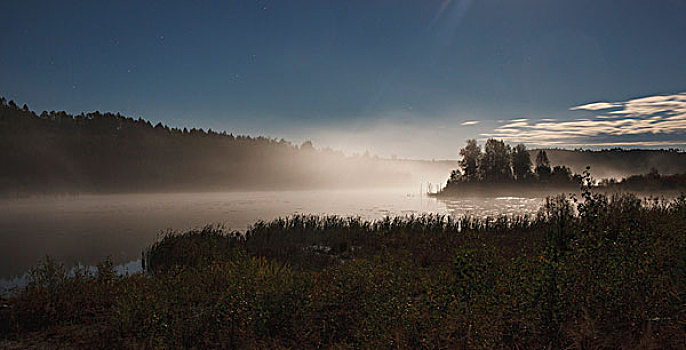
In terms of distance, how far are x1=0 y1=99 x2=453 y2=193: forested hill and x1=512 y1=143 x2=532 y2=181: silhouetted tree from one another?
93.6m

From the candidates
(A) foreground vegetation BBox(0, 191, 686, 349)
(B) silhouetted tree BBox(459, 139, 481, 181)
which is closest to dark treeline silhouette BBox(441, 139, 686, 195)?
(B) silhouetted tree BBox(459, 139, 481, 181)

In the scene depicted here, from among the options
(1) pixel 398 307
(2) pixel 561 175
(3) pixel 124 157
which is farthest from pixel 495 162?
(3) pixel 124 157

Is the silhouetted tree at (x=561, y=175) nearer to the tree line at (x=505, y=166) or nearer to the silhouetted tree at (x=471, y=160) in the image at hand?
the tree line at (x=505, y=166)

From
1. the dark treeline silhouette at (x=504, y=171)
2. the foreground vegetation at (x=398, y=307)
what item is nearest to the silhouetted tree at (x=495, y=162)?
the dark treeline silhouette at (x=504, y=171)

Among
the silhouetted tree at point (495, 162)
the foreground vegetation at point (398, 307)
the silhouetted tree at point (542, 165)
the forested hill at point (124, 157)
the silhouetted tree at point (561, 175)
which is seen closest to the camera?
the foreground vegetation at point (398, 307)

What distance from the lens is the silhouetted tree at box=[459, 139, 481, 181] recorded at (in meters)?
85.9

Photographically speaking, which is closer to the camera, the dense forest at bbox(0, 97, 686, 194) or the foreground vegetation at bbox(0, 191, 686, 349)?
the foreground vegetation at bbox(0, 191, 686, 349)

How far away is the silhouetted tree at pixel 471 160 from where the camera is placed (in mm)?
85875

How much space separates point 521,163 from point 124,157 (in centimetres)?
11593

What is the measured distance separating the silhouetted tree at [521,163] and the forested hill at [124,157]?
93645mm

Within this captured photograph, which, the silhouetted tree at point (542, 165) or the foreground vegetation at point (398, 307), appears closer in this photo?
the foreground vegetation at point (398, 307)

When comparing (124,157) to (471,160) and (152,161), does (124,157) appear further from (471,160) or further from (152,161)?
(471,160)

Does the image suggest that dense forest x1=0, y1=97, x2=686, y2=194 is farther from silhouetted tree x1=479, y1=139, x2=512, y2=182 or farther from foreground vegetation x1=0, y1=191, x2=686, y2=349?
foreground vegetation x1=0, y1=191, x2=686, y2=349

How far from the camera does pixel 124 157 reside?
123438mm
